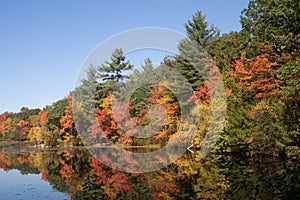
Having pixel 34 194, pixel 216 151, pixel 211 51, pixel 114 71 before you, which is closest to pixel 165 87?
pixel 211 51

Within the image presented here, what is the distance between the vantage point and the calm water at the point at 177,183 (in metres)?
12.4

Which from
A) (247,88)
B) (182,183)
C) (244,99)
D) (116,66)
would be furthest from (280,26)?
(116,66)

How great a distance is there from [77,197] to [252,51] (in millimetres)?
14511

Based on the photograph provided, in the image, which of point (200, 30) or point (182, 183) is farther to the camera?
point (200, 30)

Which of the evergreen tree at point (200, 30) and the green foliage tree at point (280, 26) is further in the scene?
the evergreen tree at point (200, 30)

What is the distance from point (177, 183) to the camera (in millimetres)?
15047

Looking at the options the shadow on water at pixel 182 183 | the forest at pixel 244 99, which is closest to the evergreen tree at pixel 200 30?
the forest at pixel 244 99

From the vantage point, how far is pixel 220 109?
77.9 feet

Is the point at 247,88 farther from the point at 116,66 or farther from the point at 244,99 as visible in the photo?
the point at 116,66

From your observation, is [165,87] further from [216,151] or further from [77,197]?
[77,197]

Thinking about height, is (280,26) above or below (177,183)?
above

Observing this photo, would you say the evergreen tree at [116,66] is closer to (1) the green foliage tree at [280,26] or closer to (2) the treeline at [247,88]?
(2) the treeline at [247,88]

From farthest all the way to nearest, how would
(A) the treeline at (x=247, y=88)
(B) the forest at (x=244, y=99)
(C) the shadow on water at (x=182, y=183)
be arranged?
(A) the treeline at (x=247, y=88) → (B) the forest at (x=244, y=99) → (C) the shadow on water at (x=182, y=183)

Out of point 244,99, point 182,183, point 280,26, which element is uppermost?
point 280,26
